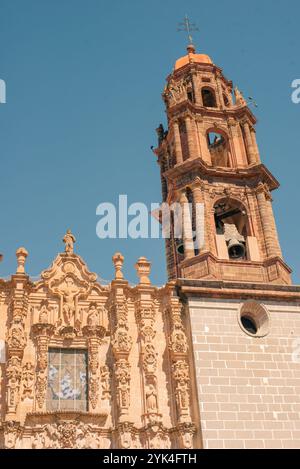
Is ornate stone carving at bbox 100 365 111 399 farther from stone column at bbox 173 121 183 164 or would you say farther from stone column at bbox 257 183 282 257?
stone column at bbox 173 121 183 164

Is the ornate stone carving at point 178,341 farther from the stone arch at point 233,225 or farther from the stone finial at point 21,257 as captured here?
the stone finial at point 21,257

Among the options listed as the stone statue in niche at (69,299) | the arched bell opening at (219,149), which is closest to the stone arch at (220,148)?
the arched bell opening at (219,149)

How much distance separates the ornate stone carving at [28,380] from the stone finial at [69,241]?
4.12 m

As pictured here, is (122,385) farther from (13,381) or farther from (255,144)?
(255,144)

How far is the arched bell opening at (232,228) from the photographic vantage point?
23.6 meters

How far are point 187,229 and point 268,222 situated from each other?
2.81 m

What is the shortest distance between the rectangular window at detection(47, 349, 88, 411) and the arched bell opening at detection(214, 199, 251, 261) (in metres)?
6.23

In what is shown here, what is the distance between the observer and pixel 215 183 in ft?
81.0

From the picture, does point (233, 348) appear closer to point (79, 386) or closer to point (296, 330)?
point (296, 330)

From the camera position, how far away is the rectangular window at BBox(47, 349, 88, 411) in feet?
62.5

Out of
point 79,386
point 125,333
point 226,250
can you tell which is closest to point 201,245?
point 226,250

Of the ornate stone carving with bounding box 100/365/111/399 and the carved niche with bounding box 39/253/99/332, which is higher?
the carved niche with bounding box 39/253/99/332

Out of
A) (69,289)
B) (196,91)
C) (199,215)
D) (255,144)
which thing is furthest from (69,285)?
(196,91)

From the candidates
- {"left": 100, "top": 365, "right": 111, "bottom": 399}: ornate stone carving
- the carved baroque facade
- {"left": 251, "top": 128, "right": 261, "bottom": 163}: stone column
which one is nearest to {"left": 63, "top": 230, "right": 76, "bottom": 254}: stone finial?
the carved baroque facade
